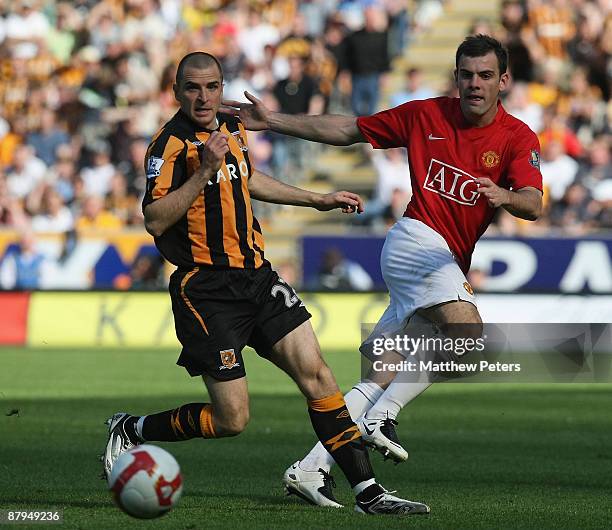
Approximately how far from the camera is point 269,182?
8250mm

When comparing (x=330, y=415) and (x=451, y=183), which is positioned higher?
(x=451, y=183)

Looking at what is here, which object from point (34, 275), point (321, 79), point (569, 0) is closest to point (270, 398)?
point (34, 275)

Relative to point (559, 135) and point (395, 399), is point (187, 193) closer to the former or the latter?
point (395, 399)

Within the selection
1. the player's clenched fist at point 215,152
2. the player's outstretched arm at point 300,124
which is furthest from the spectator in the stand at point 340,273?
the player's clenched fist at point 215,152

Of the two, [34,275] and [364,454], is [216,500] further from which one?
[34,275]

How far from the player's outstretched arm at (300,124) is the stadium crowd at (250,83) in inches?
482

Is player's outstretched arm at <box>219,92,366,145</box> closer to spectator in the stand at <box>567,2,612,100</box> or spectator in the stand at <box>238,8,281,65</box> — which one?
spectator in the stand at <box>567,2,612,100</box>

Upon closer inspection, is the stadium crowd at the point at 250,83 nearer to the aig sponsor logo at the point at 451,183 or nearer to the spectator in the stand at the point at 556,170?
the spectator in the stand at the point at 556,170

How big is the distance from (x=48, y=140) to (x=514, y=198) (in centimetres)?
1786

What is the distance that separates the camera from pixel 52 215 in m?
23.2

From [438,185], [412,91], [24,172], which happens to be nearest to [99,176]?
[24,172]

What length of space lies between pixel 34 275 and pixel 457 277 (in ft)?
46.3

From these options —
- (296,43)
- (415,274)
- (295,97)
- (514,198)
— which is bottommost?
(415,274)

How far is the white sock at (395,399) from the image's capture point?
28.2ft
